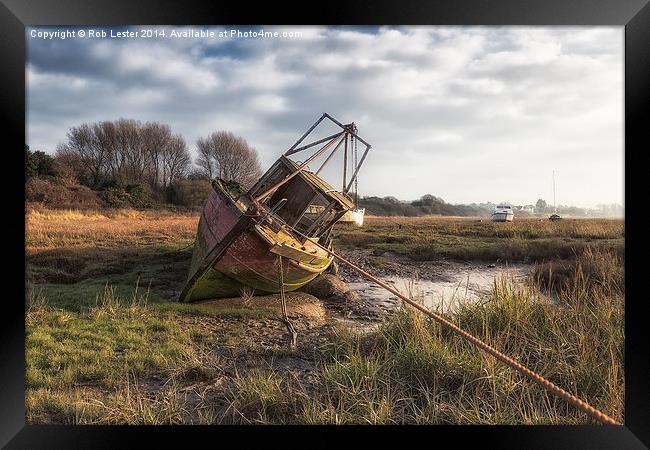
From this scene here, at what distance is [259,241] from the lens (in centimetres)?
531

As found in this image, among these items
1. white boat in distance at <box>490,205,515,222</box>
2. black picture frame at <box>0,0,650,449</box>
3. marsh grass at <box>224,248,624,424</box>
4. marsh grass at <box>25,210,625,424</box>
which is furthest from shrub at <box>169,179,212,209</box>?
white boat in distance at <box>490,205,515,222</box>

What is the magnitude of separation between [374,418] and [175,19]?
3783 mm

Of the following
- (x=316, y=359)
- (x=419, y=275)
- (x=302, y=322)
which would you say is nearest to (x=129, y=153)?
(x=302, y=322)

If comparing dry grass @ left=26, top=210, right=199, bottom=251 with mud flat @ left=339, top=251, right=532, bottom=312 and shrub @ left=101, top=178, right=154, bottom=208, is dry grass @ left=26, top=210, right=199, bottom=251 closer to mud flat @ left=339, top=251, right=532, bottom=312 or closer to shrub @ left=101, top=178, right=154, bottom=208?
shrub @ left=101, top=178, right=154, bottom=208

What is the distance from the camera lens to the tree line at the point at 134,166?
5.11 meters

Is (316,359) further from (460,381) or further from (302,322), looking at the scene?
(460,381)

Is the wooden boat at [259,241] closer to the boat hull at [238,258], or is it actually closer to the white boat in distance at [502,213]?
the boat hull at [238,258]

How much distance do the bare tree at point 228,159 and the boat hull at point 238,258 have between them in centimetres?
68

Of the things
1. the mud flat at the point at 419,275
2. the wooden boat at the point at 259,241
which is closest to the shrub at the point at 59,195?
the wooden boat at the point at 259,241

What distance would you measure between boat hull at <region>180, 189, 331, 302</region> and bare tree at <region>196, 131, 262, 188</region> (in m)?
0.68

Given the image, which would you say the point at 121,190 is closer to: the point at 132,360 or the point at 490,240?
the point at 132,360

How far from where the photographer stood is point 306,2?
275cm
